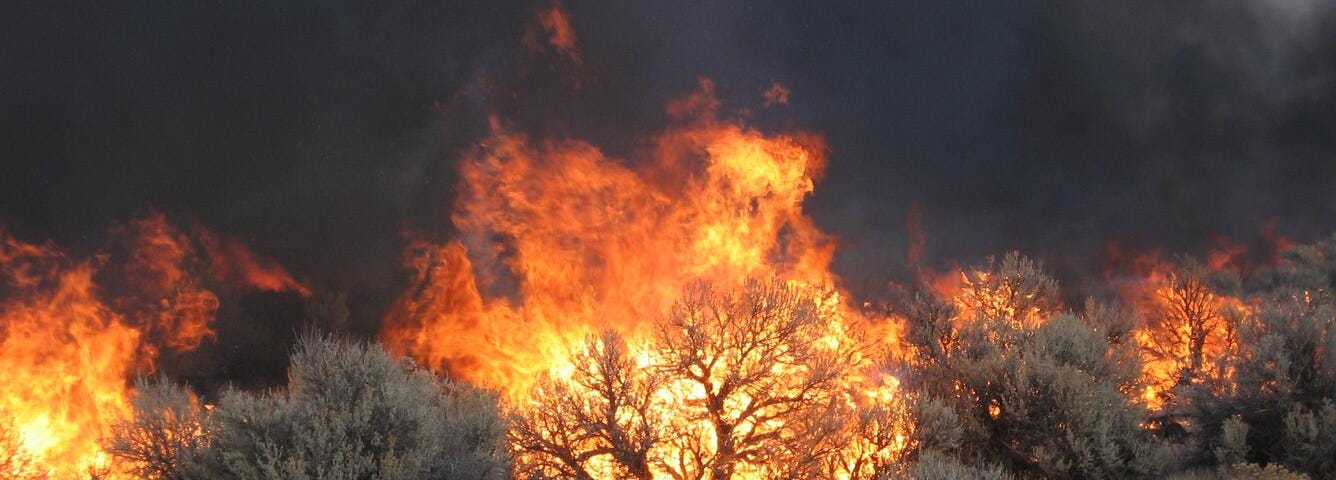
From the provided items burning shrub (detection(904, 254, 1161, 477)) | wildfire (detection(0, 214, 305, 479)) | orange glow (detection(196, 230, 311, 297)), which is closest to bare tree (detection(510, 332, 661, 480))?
burning shrub (detection(904, 254, 1161, 477))

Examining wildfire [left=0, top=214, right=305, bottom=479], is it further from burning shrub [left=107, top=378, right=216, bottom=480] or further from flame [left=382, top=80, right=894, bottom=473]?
flame [left=382, top=80, right=894, bottom=473]

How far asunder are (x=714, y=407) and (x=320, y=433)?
6909 millimetres

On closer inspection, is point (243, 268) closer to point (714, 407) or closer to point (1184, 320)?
point (714, 407)

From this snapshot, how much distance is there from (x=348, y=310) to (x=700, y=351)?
10.2 meters

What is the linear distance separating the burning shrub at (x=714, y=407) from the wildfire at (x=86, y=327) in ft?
30.0

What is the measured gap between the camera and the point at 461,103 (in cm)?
2203

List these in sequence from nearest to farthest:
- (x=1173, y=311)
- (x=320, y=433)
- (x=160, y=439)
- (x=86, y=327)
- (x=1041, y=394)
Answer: (x=320, y=433)
(x=160, y=439)
(x=1041, y=394)
(x=86, y=327)
(x=1173, y=311)

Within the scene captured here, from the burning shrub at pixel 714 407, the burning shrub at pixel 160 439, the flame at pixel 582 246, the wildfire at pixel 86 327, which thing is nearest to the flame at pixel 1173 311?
the flame at pixel 582 246

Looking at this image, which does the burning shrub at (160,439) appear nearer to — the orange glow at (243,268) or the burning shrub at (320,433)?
the burning shrub at (320,433)

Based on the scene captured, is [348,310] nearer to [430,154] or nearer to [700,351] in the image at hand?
[430,154]

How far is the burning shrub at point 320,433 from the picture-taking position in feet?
37.0

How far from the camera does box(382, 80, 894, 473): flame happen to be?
68.8 feet

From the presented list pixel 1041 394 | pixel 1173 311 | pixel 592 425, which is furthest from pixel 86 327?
pixel 1173 311

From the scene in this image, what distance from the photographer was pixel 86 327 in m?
18.1
